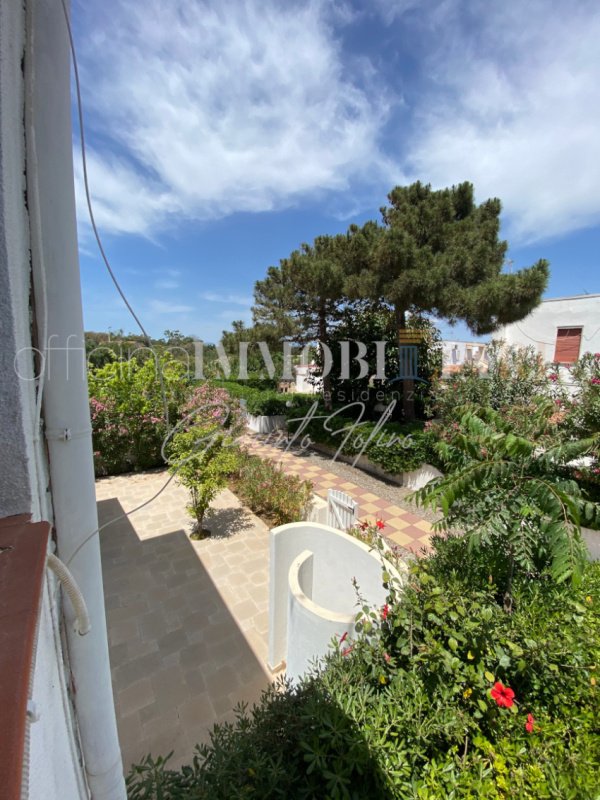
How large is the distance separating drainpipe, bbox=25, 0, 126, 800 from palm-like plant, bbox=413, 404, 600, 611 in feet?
8.88

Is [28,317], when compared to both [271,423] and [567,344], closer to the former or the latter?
[271,423]

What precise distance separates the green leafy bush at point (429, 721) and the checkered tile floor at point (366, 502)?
97.1 inches

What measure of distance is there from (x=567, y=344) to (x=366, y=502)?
12.8 m

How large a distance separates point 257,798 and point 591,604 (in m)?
3.27

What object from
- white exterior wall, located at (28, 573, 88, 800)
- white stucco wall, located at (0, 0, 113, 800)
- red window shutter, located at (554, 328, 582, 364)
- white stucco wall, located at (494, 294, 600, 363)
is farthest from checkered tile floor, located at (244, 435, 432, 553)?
red window shutter, located at (554, 328, 582, 364)

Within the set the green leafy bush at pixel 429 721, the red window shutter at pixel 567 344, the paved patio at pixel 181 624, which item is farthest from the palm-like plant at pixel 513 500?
the red window shutter at pixel 567 344

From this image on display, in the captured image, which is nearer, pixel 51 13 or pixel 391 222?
pixel 51 13

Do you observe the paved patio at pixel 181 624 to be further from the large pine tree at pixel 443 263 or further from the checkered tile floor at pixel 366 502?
the large pine tree at pixel 443 263

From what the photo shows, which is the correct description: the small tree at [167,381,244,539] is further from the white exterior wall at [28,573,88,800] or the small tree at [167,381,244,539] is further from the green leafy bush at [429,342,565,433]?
the green leafy bush at [429,342,565,433]

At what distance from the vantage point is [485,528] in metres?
3.01

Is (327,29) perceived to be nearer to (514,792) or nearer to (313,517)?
(514,792)

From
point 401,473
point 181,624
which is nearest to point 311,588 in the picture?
point 181,624

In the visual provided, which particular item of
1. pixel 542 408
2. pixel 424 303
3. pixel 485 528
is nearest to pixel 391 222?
pixel 424 303

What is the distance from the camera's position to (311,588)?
396 cm
